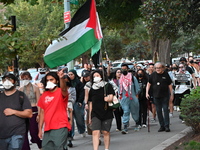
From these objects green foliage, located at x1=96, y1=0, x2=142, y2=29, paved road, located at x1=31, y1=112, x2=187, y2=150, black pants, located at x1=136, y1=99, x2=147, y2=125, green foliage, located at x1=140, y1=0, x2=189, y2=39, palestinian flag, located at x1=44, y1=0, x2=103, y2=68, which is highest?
green foliage, located at x1=96, y1=0, x2=142, y2=29

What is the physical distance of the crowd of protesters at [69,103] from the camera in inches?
286

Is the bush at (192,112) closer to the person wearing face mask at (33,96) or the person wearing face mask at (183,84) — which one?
the person wearing face mask at (33,96)

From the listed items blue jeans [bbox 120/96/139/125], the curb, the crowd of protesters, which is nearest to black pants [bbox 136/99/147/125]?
the crowd of protesters

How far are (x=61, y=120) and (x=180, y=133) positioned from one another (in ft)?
15.1

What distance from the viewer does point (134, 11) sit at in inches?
1051

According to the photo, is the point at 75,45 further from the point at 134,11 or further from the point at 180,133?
the point at 134,11

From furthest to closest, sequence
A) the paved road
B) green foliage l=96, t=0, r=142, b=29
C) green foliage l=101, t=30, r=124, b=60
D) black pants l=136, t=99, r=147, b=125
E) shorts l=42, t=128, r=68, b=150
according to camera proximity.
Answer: green foliage l=101, t=30, r=124, b=60 → green foliage l=96, t=0, r=142, b=29 → black pants l=136, t=99, r=147, b=125 → the paved road → shorts l=42, t=128, r=68, b=150

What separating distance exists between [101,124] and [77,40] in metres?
1.70

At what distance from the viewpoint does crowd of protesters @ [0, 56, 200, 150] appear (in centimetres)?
727

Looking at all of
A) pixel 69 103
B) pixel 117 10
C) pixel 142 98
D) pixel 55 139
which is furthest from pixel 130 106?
pixel 117 10

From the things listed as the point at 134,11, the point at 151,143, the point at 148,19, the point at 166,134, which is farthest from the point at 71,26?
the point at 134,11

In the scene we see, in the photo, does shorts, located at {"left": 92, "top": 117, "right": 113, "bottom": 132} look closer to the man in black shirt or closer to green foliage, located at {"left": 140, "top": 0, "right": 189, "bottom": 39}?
the man in black shirt

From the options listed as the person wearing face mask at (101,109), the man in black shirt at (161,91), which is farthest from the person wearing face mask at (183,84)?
the person wearing face mask at (101,109)

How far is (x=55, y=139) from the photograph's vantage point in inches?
303
